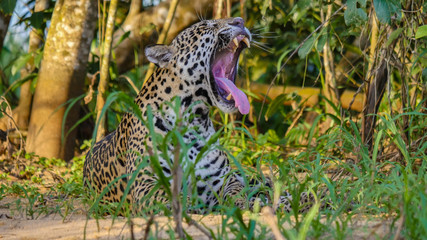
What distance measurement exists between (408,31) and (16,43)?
23.3ft

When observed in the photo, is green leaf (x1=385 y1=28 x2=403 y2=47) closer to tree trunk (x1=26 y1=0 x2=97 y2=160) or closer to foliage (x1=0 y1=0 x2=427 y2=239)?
foliage (x1=0 y1=0 x2=427 y2=239)

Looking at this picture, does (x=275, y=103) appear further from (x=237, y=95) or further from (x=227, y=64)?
(x=237, y=95)

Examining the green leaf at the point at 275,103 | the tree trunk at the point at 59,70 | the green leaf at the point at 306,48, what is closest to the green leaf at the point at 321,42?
the green leaf at the point at 306,48

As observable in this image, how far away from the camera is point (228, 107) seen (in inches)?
163

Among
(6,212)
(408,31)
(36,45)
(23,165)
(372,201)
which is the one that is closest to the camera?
(372,201)

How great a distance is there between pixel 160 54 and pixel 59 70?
2578mm

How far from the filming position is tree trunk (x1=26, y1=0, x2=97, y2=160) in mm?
6496

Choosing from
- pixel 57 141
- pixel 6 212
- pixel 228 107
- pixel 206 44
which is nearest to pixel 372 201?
pixel 228 107

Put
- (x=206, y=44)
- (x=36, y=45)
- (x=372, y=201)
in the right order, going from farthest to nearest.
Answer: (x=36, y=45)
(x=206, y=44)
(x=372, y=201)

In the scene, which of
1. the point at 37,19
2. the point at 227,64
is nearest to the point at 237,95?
the point at 227,64

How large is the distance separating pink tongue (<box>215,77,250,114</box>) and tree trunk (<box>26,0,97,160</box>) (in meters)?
2.71

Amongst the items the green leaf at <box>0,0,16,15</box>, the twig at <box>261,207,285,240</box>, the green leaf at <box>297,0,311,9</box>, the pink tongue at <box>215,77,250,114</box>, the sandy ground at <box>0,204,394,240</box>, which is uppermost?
the green leaf at <box>0,0,16,15</box>

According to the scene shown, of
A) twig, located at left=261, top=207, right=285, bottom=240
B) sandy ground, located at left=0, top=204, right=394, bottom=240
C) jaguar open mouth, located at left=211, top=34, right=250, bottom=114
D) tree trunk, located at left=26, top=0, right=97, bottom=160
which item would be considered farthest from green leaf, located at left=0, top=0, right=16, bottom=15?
twig, located at left=261, top=207, right=285, bottom=240

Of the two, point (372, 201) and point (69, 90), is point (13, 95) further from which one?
point (372, 201)
